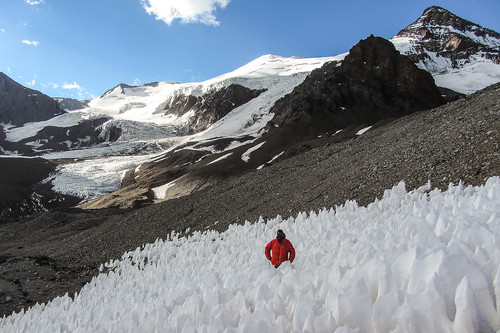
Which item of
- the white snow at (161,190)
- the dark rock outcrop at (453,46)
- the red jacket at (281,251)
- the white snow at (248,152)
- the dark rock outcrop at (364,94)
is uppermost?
the dark rock outcrop at (453,46)

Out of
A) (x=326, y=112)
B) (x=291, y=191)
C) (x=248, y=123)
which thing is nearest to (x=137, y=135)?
(x=248, y=123)

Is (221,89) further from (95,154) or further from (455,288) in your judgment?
(455,288)

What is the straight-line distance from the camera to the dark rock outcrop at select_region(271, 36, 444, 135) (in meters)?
81.0

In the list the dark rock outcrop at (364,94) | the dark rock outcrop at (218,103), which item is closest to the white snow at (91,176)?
the dark rock outcrop at (364,94)

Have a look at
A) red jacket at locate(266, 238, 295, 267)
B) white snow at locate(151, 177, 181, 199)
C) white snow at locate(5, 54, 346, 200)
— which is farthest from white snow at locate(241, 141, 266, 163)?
red jacket at locate(266, 238, 295, 267)

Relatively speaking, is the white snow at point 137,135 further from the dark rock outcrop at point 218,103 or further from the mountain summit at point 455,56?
the mountain summit at point 455,56

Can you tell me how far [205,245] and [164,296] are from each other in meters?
7.65

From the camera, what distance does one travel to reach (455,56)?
175m

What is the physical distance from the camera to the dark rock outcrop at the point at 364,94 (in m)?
81.0

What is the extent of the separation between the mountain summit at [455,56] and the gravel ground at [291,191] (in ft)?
459

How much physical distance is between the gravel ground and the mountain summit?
13982cm

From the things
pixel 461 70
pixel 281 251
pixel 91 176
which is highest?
pixel 461 70

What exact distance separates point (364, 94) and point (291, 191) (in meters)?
78.7

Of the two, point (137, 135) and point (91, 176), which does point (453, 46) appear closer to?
point (137, 135)
